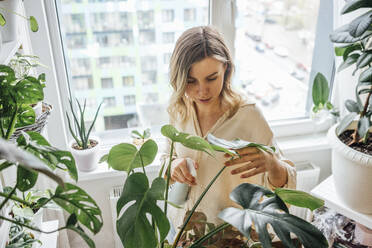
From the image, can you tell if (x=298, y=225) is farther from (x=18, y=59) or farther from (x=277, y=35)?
(x=277, y=35)

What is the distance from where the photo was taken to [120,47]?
1.70 metres

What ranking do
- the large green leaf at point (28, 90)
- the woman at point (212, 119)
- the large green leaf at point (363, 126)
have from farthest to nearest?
the large green leaf at point (363, 126) < the woman at point (212, 119) < the large green leaf at point (28, 90)

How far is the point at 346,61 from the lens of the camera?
53.2 inches

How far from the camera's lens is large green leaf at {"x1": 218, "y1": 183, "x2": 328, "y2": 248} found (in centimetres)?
71

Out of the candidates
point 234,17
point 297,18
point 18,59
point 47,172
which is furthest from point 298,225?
point 297,18

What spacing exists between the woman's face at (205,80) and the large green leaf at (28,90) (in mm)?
471

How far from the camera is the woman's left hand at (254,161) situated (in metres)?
1.01

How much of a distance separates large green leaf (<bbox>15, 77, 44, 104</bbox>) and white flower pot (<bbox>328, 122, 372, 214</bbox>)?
1.08 meters

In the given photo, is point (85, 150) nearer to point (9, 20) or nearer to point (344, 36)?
point (9, 20)

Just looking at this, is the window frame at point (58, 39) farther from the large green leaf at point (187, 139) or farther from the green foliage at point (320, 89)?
the large green leaf at point (187, 139)

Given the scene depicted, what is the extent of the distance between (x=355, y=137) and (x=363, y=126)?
0.48 feet

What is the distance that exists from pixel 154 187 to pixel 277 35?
4.72 feet

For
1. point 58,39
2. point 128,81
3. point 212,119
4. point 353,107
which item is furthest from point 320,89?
point 58,39

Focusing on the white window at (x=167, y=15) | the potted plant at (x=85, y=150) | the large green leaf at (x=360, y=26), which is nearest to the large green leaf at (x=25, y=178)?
the potted plant at (x=85, y=150)
